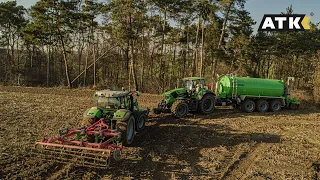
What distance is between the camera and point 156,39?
3105 cm

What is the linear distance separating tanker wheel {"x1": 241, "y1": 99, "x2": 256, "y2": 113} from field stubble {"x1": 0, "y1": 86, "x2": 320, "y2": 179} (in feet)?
8.01

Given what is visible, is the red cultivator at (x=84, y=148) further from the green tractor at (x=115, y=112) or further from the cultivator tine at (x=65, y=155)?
the green tractor at (x=115, y=112)

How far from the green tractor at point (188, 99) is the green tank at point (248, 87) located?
2.08m

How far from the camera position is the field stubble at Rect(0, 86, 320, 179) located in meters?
6.81

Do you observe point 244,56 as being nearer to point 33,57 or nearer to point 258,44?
point 258,44

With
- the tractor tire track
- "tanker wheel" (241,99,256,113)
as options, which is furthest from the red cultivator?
"tanker wheel" (241,99,256,113)

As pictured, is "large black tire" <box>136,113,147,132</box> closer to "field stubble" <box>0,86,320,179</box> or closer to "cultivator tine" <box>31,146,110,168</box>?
"field stubble" <box>0,86,320,179</box>

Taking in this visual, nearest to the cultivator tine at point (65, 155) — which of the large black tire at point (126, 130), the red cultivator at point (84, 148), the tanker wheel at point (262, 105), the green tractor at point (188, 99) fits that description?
the red cultivator at point (84, 148)

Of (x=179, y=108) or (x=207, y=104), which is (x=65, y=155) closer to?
(x=179, y=108)

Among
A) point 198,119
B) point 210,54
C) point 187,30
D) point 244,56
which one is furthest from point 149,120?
point 244,56

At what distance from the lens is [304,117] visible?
16.0 m

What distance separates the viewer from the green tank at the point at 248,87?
17.0 m

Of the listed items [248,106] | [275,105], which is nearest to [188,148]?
[248,106]

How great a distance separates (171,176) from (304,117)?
12.8 meters
